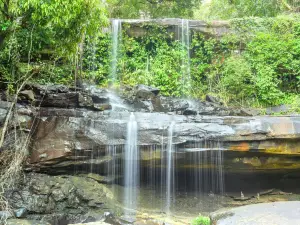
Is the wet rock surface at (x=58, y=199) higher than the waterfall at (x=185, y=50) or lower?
lower

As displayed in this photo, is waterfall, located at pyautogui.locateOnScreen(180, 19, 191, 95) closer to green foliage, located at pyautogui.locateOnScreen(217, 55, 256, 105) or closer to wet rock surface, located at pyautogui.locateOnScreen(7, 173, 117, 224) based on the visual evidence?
green foliage, located at pyautogui.locateOnScreen(217, 55, 256, 105)

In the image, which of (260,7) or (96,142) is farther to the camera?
(260,7)

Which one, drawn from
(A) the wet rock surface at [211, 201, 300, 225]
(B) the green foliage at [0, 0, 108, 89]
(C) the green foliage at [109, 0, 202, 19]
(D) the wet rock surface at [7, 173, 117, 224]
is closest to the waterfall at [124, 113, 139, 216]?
(D) the wet rock surface at [7, 173, 117, 224]

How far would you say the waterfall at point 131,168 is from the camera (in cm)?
847

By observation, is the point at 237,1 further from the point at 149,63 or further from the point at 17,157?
the point at 17,157

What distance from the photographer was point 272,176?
9969 mm

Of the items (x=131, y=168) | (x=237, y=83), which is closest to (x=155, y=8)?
(x=237, y=83)

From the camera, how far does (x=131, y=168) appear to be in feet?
28.7

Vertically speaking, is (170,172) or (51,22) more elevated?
(51,22)

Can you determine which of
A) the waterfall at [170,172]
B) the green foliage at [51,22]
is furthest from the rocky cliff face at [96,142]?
the green foliage at [51,22]

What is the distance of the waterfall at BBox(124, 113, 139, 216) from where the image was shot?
8469 mm

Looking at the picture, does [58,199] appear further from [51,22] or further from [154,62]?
[154,62]

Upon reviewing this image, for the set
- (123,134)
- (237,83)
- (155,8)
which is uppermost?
(155,8)

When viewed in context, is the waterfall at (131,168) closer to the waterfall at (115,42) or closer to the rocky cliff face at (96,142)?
the rocky cliff face at (96,142)
